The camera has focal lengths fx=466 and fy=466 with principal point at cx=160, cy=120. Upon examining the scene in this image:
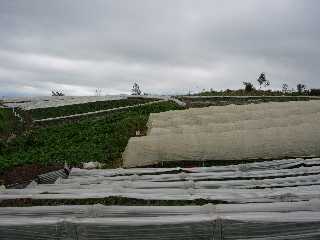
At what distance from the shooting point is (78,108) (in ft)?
121

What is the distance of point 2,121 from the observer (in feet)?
102

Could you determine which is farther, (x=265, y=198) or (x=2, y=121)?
(x=2, y=121)

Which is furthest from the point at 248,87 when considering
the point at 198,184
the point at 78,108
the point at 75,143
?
the point at 198,184

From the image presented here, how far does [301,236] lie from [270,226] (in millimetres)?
540

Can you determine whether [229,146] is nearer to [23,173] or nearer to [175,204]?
[175,204]

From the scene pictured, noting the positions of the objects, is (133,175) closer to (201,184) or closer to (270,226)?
(201,184)

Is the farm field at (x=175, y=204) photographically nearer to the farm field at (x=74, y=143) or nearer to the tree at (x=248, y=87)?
the farm field at (x=74, y=143)

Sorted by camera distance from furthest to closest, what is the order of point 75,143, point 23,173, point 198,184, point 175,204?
point 75,143
point 23,173
point 198,184
point 175,204

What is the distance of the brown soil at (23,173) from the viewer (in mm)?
16250

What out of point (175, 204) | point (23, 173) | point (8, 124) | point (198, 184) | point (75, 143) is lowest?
point (23, 173)

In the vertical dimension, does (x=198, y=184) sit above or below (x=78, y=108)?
below

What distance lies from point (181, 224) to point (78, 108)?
1175 inches

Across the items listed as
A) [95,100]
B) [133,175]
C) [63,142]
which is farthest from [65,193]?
[95,100]

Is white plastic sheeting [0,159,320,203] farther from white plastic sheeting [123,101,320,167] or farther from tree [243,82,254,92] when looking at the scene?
tree [243,82,254,92]
